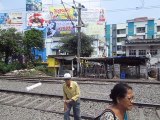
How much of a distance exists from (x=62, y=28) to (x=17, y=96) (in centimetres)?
6552

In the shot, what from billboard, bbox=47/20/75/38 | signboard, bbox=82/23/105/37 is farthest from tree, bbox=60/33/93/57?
signboard, bbox=82/23/105/37

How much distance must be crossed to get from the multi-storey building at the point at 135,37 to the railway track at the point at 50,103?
37.1 m

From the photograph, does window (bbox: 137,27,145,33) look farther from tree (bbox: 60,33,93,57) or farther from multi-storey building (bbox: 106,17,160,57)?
tree (bbox: 60,33,93,57)

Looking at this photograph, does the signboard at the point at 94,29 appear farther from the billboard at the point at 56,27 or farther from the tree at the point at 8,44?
the tree at the point at 8,44

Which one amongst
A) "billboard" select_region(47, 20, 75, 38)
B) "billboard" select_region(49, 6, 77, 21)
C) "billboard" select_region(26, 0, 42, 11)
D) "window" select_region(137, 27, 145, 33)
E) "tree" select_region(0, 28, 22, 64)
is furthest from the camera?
"billboard" select_region(26, 0, 42, 11)

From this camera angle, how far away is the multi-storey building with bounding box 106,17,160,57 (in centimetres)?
5112

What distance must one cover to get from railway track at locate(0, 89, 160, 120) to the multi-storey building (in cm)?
3714

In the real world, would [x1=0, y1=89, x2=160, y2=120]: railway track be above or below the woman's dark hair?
below

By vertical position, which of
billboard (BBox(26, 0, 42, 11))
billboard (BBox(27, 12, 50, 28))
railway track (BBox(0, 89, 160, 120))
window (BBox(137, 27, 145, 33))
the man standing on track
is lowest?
railway track (BBox(0, 89, 160, 120))

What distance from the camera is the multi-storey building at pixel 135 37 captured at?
51.1m

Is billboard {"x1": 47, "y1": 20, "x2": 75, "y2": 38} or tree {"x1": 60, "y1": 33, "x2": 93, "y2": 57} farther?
billboard {"x1": 47, "y1": 20, "x2": 75, "y2": 38}

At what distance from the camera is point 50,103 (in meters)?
13.4

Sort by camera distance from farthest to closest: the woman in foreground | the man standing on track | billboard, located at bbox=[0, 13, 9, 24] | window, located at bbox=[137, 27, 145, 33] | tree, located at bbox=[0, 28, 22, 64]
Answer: billboard, located at bbox=[0, 13, 9, 24] < window, located at bbox=[137, 27, 145, 33] < tree, located at bbox=[0, 28, 22, 64] < the man standing on track < the woman in foreground

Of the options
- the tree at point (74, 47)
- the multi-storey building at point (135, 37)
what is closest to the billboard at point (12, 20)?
the multi-storey building at point (135, 37)
